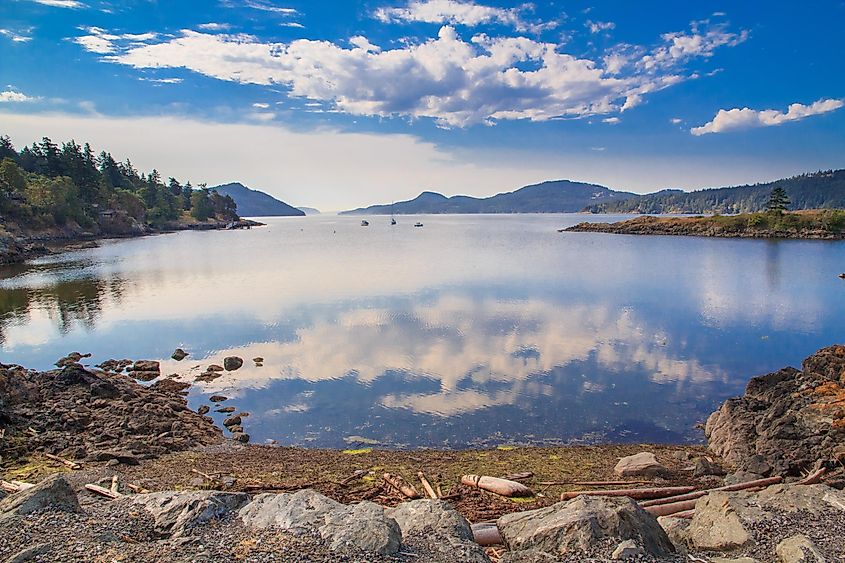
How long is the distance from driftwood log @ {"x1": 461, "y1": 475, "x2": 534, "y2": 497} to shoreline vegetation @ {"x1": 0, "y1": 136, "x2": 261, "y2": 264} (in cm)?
7416

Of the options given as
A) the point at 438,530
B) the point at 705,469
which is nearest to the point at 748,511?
the point at 705,469

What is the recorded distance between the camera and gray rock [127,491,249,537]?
7781mm

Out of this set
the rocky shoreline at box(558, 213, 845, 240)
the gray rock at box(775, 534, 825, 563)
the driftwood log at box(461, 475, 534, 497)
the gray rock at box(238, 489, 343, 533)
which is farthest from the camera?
the rocky shoreline at box(558, 213, 845, 240)

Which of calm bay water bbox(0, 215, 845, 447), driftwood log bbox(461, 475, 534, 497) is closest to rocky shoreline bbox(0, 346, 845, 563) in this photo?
driftwood log bbox(461, 475, 534, 497)

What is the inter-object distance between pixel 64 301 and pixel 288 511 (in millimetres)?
40062

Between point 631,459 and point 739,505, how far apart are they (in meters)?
4.42

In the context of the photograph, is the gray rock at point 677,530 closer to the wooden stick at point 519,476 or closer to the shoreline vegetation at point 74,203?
the wooden stick at point 519,476

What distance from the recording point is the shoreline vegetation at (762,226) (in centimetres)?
10012

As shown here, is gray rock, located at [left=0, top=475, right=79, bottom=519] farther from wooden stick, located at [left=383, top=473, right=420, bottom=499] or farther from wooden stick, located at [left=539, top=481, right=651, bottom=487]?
wooden stick, located at [left=539, top=481, right=651, bottom=487]

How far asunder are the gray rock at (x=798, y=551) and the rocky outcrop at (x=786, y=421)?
5610 mm

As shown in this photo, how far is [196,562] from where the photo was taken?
662 cm

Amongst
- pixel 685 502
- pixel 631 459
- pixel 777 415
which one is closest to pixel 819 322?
pixel 777 415

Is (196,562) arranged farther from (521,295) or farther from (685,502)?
(521,295)

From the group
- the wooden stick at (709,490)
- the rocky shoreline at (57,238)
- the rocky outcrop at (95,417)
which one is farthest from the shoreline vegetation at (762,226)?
the rocky shoreline at (57,238)
